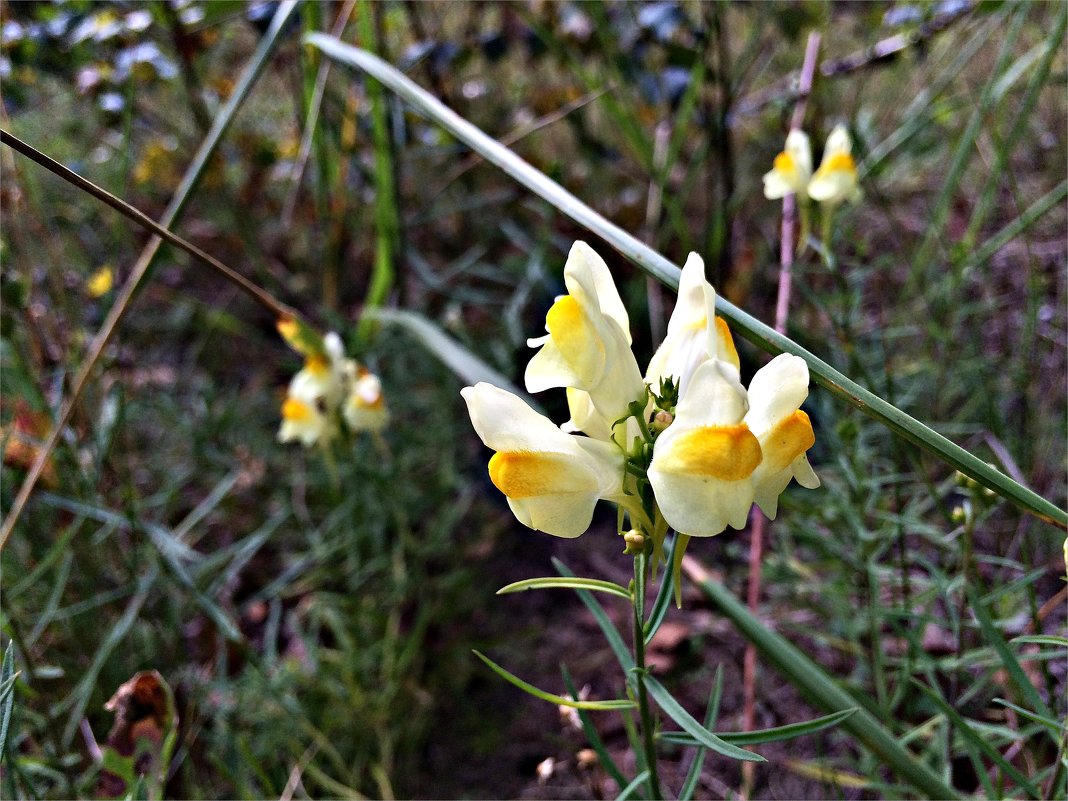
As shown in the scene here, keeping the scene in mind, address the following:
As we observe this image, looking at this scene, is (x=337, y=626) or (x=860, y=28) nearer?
(x=337, y=626)

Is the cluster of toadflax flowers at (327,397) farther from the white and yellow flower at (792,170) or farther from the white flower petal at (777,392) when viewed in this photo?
the white flower petal at (777,392)

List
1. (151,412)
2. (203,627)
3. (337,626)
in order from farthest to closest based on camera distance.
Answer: (151,412) → (203,627) → (337,626)

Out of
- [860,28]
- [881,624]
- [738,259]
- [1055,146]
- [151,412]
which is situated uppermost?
[860,28]

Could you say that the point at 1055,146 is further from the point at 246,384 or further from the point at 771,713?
the point at 246,384

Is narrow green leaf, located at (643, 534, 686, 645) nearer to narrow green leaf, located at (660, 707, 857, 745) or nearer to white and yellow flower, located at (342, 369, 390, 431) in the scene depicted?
narrow green leaf, located at (660, 707, 857, 745)

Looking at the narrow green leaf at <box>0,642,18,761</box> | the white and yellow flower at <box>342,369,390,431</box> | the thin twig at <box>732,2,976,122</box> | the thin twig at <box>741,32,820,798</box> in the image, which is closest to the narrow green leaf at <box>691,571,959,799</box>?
the thin twig at <box>741,32,820,798</box>

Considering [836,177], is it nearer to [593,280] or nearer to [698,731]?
[593,280]

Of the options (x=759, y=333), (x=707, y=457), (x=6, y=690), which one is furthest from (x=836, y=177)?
(x=6, y=690)

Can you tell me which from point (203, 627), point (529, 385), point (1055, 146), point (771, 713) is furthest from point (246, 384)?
point (1055, 146)
